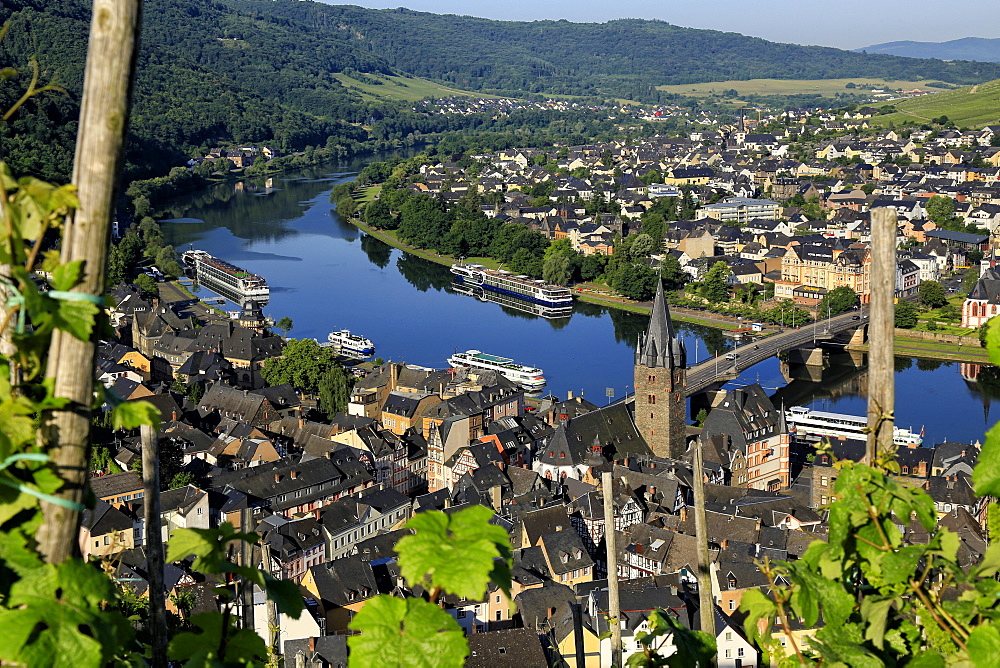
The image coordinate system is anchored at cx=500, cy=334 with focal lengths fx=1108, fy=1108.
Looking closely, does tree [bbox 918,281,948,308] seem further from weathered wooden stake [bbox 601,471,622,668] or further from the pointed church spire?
weathered wooden stake [bbox 601,471,622,668]

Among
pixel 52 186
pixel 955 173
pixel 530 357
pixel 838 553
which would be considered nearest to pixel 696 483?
pixel 838 553

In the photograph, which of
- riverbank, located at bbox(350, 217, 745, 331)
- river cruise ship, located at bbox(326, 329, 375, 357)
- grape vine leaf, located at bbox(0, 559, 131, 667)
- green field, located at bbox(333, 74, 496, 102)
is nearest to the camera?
grape vine leaf, located at bbox(0, 559, 131, 667)

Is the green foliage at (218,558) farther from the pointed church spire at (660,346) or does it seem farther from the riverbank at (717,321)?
the riverbank at (717,321)

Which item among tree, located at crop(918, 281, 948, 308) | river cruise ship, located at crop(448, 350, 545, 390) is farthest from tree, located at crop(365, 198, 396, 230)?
tree, located at crop(918, 281, 948, 308)

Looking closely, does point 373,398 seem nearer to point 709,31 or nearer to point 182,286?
point 182,286

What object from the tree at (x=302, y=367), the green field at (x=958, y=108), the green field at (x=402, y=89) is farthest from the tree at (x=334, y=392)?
the green field at (x=402, y=89)
